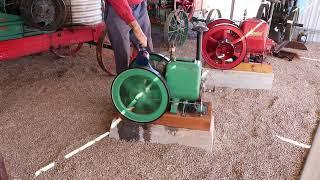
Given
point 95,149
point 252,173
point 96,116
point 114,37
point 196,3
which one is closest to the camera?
point 252,173

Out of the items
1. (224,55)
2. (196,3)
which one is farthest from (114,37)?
(196,3)

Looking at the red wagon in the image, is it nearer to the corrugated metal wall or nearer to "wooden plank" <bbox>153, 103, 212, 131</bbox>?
"wooden plank" <bbox>153, 103, 212, 131</bbox>

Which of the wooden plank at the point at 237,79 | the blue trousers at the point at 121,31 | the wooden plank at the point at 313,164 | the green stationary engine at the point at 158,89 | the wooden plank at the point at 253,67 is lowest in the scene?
the wooden plank at the point at 313,164

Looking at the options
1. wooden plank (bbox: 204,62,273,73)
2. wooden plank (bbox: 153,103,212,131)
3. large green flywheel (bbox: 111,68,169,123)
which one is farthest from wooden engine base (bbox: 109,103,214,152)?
wooden plank (bbox: 204,62,273,73)

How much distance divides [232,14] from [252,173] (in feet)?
15.6

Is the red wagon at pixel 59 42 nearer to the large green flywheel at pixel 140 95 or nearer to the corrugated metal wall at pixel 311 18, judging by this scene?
the large green flywheel at pixel 140 95

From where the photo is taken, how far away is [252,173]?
89.7 inches

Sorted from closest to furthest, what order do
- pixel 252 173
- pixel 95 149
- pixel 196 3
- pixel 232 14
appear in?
1. pixel 252 173
2. pixel 95 149
3. pixel 196 3
4. pixel 232 14

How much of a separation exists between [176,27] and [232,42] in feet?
5.33

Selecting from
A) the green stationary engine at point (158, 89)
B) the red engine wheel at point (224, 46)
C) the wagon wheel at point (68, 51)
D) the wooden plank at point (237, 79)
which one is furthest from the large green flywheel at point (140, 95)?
the wagon wheel at point (68, 51)

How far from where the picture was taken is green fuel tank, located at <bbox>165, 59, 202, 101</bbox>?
7.71ft

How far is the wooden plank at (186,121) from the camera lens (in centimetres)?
244

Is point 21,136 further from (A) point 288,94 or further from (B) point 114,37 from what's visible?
(A) point 288,94

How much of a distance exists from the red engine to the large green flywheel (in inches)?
55.8
